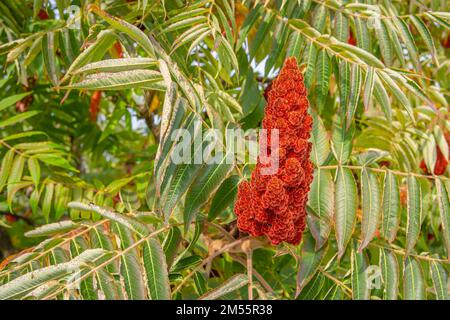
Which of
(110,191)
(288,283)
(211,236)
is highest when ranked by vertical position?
(110,191)

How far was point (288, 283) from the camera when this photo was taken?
8.73ft

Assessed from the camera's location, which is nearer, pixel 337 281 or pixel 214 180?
pixel 214 180

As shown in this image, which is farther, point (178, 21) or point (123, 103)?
point (123, 103)

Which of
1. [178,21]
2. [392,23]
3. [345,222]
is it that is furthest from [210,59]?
Answer: [345,222]

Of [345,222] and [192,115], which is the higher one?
[192,115]

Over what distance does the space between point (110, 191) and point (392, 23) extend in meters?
1.31

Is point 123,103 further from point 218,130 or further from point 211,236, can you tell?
point 218,130

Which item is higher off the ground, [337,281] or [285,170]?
[285,170]
